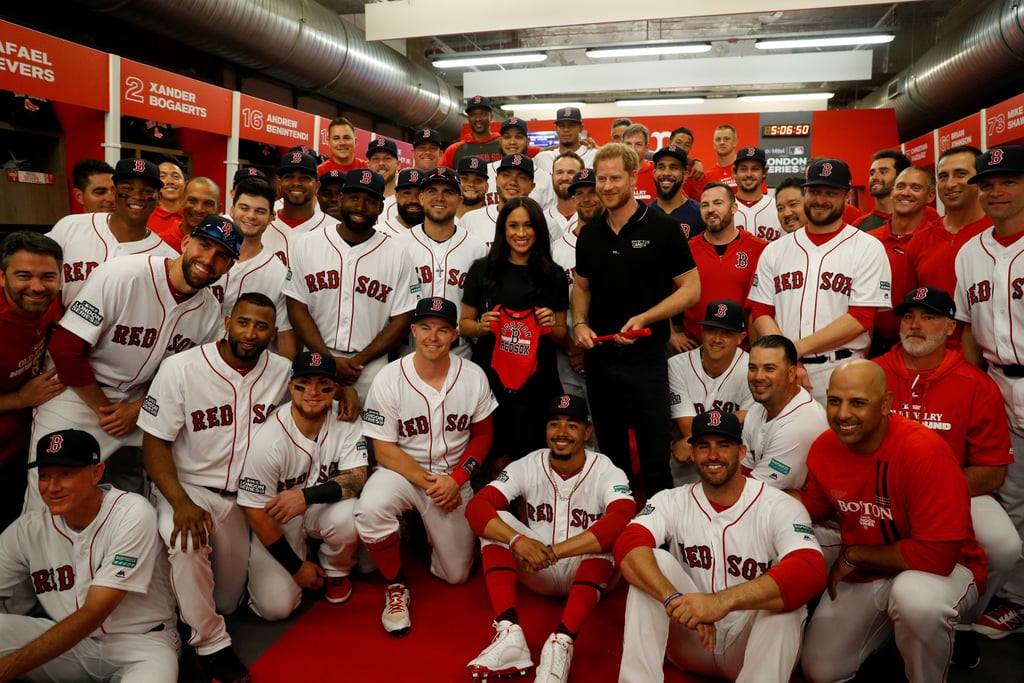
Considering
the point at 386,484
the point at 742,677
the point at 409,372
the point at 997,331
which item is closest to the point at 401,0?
the point at 409,372

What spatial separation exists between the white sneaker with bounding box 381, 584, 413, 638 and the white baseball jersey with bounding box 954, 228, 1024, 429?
3.34 metres

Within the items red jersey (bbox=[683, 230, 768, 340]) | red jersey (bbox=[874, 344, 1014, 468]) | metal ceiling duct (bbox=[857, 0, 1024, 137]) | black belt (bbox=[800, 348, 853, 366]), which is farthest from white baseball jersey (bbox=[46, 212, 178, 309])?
metal ceiling duct (bbox=[857, 0, 1024, 137])

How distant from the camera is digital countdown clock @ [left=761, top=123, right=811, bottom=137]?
12.7 m

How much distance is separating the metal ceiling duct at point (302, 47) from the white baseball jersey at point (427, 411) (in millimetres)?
5686

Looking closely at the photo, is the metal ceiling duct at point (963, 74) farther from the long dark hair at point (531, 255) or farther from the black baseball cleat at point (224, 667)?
the black baseball cleat at point (224, 667)

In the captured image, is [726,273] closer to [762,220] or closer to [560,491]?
[762,220]

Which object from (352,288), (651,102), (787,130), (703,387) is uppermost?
(651,102)

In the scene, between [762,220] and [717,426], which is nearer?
[717,426]

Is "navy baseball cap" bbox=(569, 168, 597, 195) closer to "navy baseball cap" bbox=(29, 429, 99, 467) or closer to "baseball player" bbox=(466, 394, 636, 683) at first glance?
"baseball player" bbox=(466, 394, 636, 683)

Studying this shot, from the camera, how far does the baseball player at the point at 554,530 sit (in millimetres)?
3180

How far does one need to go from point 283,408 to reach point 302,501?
1.76ft

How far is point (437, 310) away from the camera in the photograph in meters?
3.90

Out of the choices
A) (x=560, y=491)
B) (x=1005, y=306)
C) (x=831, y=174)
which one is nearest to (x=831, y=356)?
(x=1005, y=306)

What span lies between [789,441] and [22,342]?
4002 millimetres
